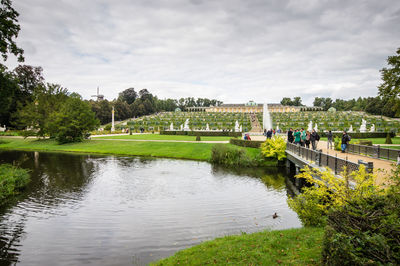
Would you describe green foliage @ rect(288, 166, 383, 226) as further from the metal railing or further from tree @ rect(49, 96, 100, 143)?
tree @ rect(49, 96, 100, 143)

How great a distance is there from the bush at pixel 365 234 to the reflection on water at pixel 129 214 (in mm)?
4924

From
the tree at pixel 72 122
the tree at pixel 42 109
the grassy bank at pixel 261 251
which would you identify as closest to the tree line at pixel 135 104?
the tree at pixel 42 109

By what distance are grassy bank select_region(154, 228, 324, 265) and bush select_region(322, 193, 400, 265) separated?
120cm

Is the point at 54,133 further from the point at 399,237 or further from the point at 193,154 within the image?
the point at 399,237

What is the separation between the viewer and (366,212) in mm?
4883

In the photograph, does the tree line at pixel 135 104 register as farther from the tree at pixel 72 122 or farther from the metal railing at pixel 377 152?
the metal railing at pixel 377 152

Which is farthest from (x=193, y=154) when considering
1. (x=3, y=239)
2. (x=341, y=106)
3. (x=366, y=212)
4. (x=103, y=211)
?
(x=341, y=106)

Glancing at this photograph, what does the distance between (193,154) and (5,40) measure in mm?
18114

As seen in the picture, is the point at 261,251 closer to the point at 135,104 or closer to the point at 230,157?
the point at 230,157

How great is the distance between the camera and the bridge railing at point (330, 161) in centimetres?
915

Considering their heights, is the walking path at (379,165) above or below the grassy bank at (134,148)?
above

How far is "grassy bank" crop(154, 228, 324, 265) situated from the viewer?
238 inches

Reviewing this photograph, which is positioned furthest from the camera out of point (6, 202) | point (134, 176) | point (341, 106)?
point (341, 106)

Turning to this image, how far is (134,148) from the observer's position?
108 feet
